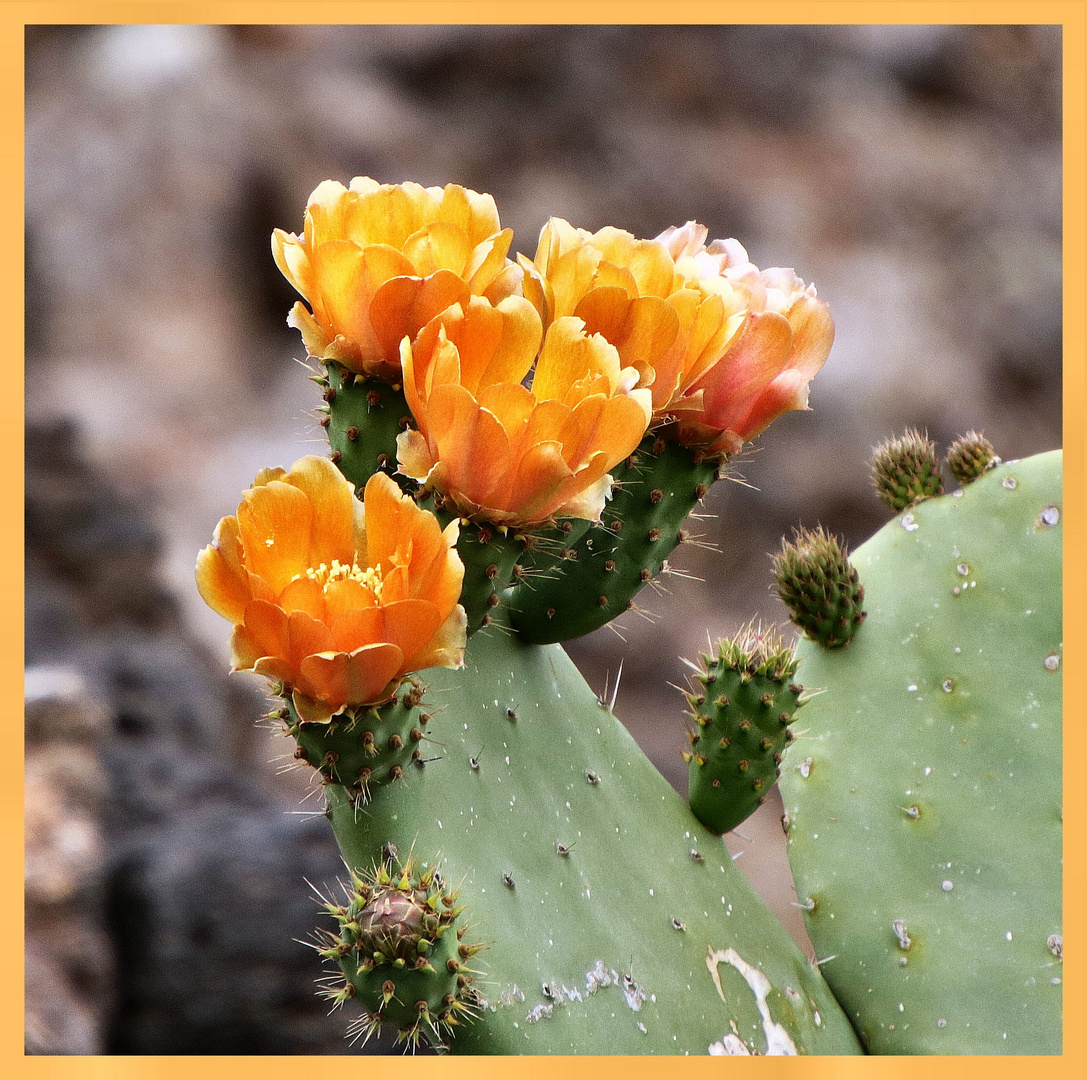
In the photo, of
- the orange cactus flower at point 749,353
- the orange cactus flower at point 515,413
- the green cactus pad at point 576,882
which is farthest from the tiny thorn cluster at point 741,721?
the orange cactus flower at point 515,413

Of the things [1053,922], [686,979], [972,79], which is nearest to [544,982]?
[686,979]

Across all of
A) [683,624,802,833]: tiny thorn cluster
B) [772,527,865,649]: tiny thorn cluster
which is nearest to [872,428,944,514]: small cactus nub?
[772,527,865,649]: tiny thorn cluster

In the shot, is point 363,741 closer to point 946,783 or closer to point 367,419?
point 367,419

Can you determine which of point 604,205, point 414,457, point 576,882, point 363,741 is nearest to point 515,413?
point 414,457

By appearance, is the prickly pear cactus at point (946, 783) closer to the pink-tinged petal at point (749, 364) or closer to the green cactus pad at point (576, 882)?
the green cactus pad at point (576, 882)

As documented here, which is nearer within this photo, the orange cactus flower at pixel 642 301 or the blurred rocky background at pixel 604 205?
the orange cactus flower at pixel 642 301

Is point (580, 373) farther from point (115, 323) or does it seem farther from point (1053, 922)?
point (115, 323)
